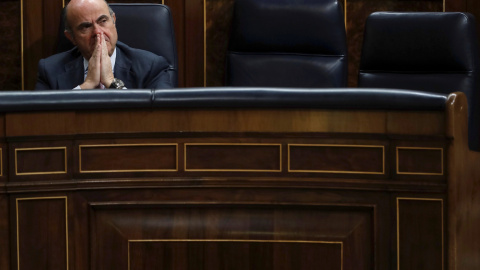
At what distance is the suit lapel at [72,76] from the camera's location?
185 cm

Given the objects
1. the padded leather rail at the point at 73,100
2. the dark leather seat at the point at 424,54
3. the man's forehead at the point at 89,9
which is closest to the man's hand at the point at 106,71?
the man's forehead at the point at 89,9

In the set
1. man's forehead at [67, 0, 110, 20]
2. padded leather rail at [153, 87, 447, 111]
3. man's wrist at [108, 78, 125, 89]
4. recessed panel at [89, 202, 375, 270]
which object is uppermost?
man's forehead at [67, 0, 110, 20]

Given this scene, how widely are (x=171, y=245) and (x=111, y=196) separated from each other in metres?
0.13

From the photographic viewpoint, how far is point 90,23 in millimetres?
1855

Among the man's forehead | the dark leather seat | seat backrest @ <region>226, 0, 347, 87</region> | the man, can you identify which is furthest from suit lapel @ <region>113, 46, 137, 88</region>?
the dark leather seat

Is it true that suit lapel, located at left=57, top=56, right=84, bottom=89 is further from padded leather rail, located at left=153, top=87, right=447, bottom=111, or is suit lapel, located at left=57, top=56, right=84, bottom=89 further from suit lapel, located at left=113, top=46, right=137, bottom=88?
padded leather rail, located at left=153, top=87, right=447, bottom=111

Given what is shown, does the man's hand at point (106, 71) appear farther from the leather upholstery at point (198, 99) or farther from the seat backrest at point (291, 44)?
the leather upholstery at point (198, 99)

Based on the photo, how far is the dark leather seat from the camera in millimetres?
1919

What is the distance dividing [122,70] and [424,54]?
797 mm

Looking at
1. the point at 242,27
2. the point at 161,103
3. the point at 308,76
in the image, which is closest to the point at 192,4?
the point at 242,27

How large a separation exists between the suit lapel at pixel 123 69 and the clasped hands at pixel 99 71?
52 mm

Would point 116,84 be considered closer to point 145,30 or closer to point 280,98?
point 145,30

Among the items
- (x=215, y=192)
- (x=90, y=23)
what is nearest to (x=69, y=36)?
(x=90, y=23)

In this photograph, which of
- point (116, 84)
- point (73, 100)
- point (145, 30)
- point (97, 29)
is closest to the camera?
point (73, 100)
